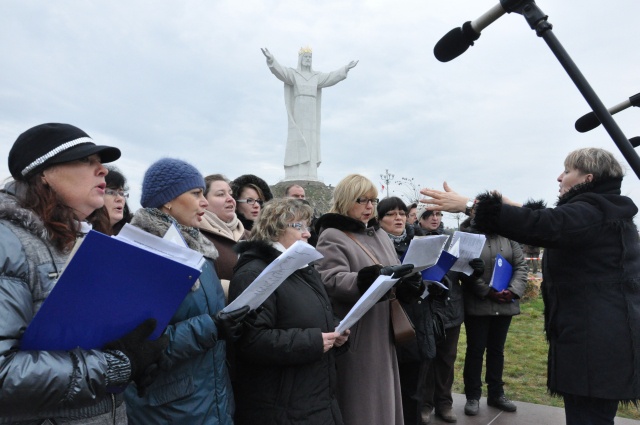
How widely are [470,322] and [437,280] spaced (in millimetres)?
1266

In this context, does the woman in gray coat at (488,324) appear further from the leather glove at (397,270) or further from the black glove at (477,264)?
the leather glove at (397,270)

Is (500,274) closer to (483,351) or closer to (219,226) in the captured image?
(483,351)

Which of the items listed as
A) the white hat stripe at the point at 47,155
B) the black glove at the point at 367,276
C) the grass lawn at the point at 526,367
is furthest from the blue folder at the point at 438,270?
the white hat stripe at the point at 47,155

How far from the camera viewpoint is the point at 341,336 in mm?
2645

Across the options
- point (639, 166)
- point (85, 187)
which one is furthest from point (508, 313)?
point (85, 187)

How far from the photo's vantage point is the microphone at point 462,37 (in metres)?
1.51

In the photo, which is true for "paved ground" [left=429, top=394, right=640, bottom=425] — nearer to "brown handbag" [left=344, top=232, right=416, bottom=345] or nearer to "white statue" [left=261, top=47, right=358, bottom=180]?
"brown handbag" [left=344, top=232, right=416, bottom=345]

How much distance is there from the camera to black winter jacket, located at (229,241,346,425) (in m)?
2.26

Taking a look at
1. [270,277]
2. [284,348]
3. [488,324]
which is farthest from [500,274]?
[270,277]

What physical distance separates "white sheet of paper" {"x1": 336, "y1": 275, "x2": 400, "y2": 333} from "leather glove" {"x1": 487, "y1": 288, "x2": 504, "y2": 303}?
2.20 metres

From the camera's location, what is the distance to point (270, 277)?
6.86 ft

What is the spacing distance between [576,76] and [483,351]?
3734 mm

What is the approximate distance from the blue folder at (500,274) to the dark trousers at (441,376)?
1.79 feet

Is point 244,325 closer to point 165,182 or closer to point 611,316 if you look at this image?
point 165,182
